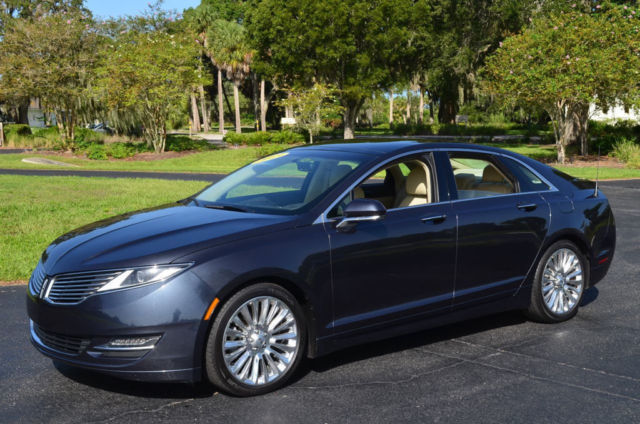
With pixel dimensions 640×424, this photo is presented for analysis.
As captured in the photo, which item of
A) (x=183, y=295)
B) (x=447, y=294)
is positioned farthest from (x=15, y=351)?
(x=447, y=294)

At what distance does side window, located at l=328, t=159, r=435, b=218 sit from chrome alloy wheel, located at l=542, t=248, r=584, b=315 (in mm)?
1434

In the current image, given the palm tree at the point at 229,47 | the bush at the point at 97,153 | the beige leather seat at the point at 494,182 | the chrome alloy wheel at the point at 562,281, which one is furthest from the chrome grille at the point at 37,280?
the palm tree at the point at 229,47

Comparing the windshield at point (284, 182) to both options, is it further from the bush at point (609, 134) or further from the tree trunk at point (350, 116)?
the tree trunk at point (350, 116)

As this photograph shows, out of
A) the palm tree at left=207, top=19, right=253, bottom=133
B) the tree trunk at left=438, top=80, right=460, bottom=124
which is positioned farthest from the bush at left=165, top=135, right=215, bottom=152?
the tree trunk at left=438, top=80, right=460, bottom=124

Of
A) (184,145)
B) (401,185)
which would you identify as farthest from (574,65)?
(401,185)

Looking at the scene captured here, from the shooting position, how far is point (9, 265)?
8750 mm

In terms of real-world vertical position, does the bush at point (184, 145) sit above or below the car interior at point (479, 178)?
below

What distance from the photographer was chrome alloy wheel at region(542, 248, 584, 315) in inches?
238

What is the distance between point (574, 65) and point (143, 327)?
27.8m

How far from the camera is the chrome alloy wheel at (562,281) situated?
6051 mm

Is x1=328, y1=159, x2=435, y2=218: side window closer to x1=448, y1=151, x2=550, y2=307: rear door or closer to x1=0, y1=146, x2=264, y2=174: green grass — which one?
x1=448, y1=151, x2=550, y2=307: rear door

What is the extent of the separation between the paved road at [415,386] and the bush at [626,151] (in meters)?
24.6

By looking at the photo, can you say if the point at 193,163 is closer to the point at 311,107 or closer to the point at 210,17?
the point at 311,107

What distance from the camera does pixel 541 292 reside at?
600cm
